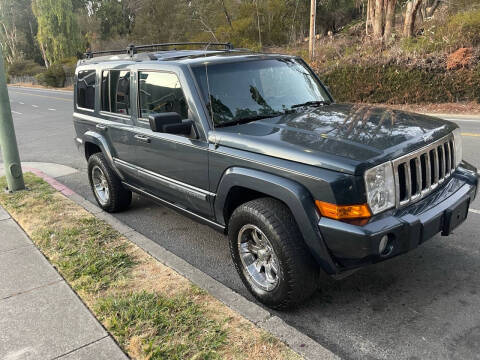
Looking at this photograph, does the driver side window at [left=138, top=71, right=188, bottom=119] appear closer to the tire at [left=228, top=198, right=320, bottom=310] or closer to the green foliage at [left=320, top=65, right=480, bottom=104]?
the tire at [left=228, top=198, right=320, bottom=310]

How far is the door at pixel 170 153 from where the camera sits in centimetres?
370

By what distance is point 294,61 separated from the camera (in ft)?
14.8

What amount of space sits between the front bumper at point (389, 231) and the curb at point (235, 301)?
1.79 feet

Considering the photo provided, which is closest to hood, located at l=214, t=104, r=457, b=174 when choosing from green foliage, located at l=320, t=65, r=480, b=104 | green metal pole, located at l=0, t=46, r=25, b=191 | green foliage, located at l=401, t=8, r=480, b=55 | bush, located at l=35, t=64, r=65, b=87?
green metal pole, located at l=0, t=46, r=25, b=191

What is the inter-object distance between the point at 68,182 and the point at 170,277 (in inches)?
178

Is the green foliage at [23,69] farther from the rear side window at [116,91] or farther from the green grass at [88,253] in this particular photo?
the green grass at [88,253]

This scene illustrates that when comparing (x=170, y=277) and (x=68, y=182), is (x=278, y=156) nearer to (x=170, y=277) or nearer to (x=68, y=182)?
(x=170, y=277)

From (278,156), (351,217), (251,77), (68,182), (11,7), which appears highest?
(11,7)

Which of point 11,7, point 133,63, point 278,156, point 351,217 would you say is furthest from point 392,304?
point 11,7

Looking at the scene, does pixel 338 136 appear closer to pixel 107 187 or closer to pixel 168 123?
pixel 168 123

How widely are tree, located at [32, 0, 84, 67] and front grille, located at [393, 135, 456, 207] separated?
2265 inches

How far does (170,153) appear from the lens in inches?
157

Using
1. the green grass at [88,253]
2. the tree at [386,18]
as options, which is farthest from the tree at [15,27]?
the green grass at [88,253]

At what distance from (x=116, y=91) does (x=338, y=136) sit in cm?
282
